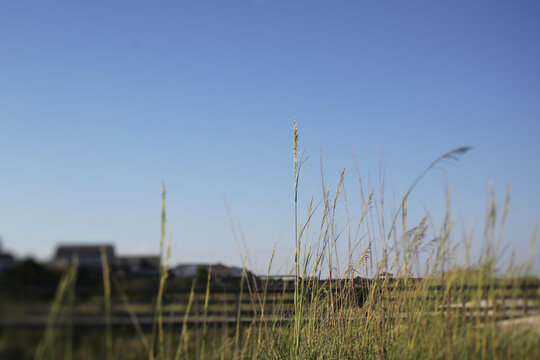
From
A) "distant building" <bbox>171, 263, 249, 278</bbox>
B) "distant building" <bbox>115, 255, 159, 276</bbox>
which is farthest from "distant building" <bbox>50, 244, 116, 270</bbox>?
"distant building" <bbox>171, 263, 249, 278</bbox>

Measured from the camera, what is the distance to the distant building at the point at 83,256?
1.26 m

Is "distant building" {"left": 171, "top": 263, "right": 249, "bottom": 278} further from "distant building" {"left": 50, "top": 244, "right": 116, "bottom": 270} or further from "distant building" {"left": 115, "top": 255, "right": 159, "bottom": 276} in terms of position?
"distant building" {"left": 50, "top": 244, "right": 116, "bottom": 270}

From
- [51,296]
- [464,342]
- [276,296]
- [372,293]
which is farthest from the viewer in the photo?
[276,296]

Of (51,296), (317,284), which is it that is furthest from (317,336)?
(51,296)

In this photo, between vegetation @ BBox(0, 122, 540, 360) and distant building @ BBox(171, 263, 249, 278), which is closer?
vegetation @ BBox(0, 122, 540, 360)

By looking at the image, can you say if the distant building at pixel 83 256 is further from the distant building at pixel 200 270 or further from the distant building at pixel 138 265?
the distant building at pixel 200 270

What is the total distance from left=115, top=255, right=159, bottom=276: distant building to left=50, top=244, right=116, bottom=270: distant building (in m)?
0.05

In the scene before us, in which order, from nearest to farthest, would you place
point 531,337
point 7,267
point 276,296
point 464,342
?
point 7,267 < point 531,337 < point 464,342 < point 276,296

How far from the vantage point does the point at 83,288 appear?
136 cm

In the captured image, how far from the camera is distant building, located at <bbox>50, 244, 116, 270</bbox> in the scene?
1.26m

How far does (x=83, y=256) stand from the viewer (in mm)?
1336

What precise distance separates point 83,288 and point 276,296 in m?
1.49

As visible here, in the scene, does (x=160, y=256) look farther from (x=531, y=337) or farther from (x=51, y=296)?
(x=531, y=337)

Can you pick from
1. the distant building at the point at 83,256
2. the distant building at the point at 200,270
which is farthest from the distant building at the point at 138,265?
the distant building at the point at 200,270
